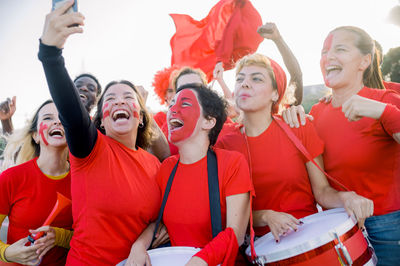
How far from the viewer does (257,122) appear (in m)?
2.62

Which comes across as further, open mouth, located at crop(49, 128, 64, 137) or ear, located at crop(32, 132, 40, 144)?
ear, located at crop(32, 132, 40, 144)

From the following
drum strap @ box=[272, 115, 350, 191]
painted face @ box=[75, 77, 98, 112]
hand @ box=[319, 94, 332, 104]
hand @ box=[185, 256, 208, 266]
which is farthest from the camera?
painted face @ box=[75, 77, 98, 112]

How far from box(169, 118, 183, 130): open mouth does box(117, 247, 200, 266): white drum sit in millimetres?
948

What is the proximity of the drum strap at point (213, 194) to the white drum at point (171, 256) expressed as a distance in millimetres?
200

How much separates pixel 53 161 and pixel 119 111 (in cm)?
97

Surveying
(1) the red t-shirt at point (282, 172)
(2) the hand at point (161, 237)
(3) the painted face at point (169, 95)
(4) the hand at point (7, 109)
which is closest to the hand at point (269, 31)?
(1) the red t-shirt at point (282, 172)

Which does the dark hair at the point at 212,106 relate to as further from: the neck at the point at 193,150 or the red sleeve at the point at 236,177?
the red sleeve at the point at 236,177

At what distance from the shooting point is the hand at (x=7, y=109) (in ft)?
15.5

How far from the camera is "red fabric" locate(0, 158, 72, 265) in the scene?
2.60 m

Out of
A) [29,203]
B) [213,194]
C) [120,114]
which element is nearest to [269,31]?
[120,114]

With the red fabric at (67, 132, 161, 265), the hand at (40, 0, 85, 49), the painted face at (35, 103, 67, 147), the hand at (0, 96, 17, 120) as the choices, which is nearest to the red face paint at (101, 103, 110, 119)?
the red fabric at (67, 132, 161, 265)

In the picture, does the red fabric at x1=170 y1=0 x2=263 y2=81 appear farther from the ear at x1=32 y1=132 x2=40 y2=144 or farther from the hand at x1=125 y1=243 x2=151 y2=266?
the hand at x1=125 y1=243 x2=151 y2=266

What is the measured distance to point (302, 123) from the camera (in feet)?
8.03

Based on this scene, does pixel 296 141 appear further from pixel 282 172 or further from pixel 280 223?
pixel 280 223
